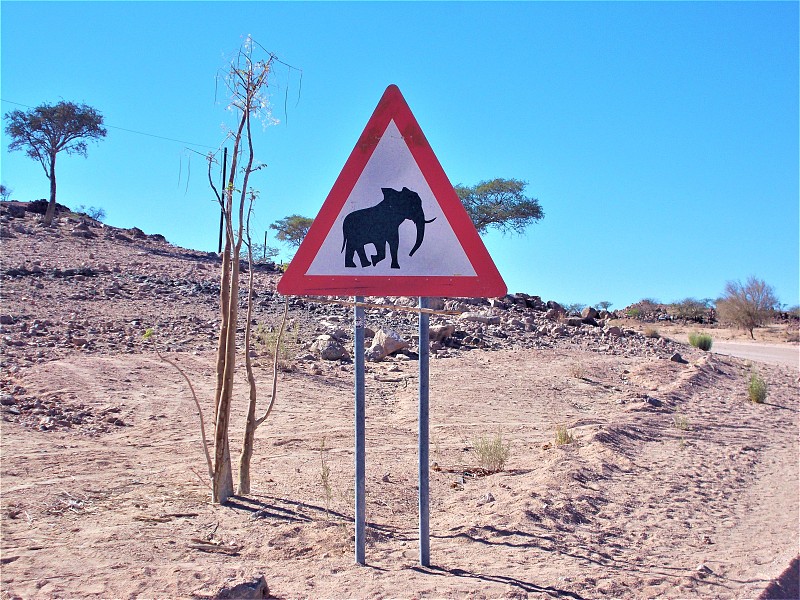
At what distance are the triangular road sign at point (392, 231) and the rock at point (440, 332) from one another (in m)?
9.89

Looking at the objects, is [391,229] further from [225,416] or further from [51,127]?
[51,127]

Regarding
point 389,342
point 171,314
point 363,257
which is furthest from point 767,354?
point 363,257

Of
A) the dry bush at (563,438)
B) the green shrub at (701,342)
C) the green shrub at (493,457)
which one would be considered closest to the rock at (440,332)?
the dry bush at (563,438)

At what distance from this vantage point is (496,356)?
1278 cm

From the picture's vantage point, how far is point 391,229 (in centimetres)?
340

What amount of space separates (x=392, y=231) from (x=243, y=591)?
160 cm

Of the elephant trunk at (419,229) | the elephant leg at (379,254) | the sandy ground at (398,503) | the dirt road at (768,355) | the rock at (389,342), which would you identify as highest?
the elephant trunk at (419,229)

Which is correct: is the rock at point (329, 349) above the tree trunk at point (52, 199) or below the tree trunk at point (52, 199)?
below

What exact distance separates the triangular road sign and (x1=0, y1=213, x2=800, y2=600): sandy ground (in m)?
1.31

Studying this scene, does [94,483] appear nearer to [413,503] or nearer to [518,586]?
[413,503]

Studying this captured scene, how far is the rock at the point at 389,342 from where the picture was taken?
38.5ft

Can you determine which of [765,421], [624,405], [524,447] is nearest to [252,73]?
[524,447]

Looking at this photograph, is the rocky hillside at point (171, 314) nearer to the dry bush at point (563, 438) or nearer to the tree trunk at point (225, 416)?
the dry bush at point (563, 438)

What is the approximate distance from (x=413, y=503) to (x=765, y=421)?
5990 mm
